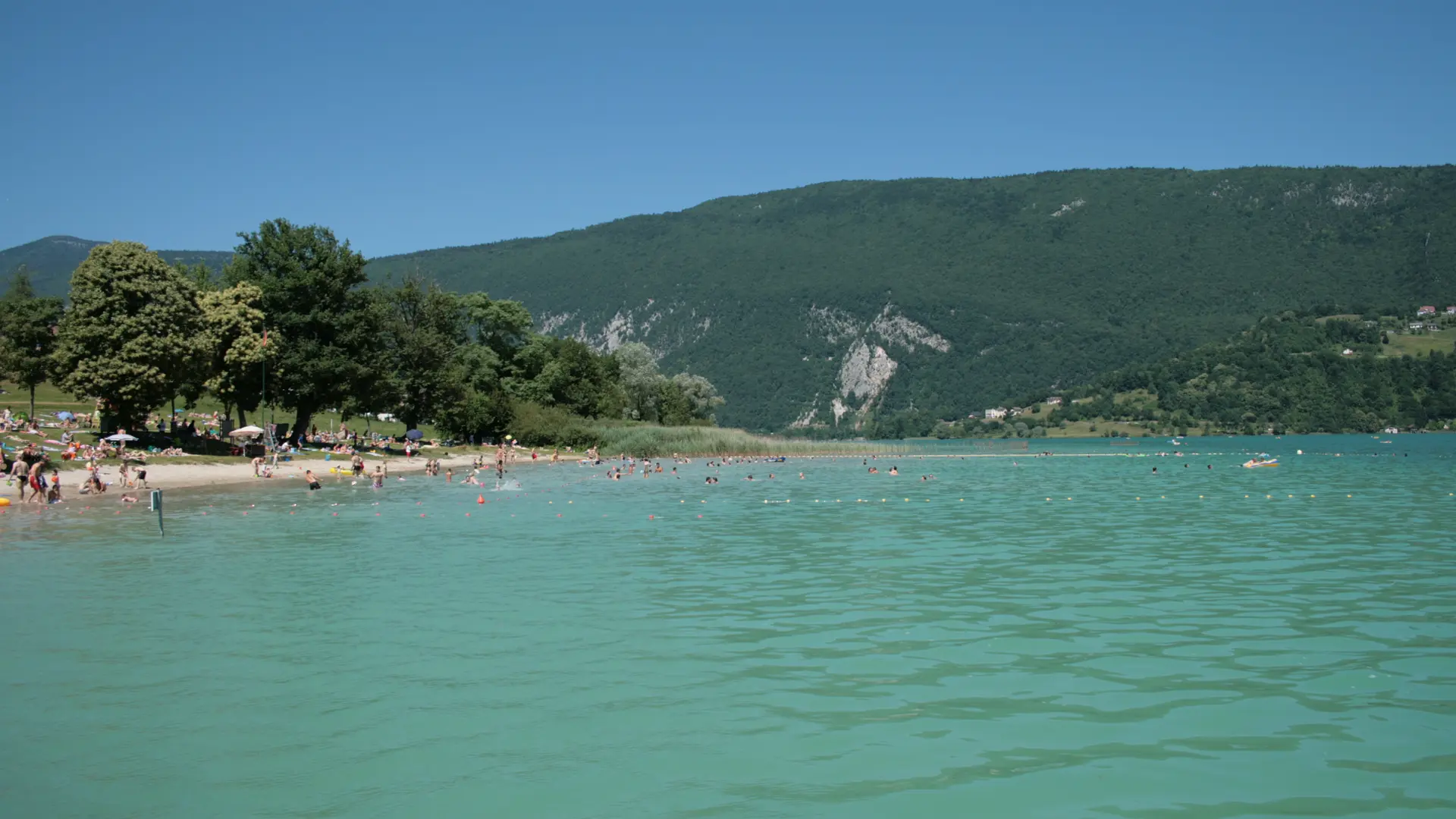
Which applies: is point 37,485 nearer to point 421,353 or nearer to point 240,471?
point 240,471

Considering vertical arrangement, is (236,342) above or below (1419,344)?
below

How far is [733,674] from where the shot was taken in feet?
46.3

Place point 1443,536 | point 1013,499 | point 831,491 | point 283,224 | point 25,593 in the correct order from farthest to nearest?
point 283,224 → point 831,491 → point 1013,499 → point 1443,536 → point 25,593

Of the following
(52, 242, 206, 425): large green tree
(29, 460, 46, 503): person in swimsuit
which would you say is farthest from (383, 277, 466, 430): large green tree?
(29, 460, 46, 503): person in swimsuit

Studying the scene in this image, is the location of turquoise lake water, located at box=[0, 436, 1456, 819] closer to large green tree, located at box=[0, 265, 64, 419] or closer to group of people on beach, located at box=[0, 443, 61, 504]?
group of people on beach, located at box=[0, 443, 61, 504]

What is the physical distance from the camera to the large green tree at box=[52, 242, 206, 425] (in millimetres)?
54844

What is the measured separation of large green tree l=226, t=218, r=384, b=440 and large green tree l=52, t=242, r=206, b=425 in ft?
34.5

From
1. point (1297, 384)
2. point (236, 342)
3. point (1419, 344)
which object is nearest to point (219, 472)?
point (236, 342)

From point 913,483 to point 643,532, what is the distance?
86.4 ft

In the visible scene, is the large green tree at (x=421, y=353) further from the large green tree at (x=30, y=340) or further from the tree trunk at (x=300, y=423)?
the large green tree at (x=30, y=340)

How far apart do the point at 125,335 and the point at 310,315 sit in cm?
1619

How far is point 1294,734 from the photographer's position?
11102 millimetres

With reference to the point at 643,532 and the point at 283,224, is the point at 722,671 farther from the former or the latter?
the point at 283,224

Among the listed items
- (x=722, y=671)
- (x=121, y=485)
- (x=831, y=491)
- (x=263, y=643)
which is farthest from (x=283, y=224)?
(x=722, y=671)
